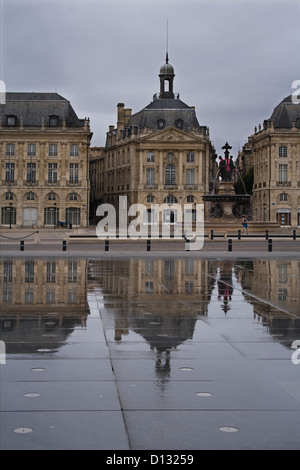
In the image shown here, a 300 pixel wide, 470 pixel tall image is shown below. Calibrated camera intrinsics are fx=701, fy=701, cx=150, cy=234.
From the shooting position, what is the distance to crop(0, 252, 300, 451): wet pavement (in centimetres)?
667

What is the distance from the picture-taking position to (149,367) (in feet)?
30.4

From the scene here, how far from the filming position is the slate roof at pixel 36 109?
279ft

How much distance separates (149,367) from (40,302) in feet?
20.8

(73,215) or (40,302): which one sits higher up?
(73,215)

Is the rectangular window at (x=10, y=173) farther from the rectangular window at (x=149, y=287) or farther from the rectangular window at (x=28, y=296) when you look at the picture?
the rectangular window at (x=28, y=296)

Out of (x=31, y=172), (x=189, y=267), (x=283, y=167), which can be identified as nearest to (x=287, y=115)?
(x=283, y=167)

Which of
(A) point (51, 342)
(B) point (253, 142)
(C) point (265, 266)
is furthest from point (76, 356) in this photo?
(B) point (253, 142)

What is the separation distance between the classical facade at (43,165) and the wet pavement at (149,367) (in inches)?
2657

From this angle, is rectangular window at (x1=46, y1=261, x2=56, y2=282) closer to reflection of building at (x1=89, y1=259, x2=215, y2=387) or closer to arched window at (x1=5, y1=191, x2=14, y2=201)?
reflection of building at (x1=89, y1=259, x2=215, y2=387)

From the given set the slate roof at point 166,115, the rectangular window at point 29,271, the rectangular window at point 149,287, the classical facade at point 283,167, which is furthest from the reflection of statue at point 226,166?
the rectangular window at point 149,287

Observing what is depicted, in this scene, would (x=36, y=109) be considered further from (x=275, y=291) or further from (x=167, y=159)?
(x=275, y=291)

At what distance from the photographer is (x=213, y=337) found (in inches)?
453

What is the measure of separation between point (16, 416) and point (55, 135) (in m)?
79.4

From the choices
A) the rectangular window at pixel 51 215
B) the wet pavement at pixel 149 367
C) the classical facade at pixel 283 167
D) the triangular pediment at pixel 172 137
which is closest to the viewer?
the wet pavement at pixel 149 367
